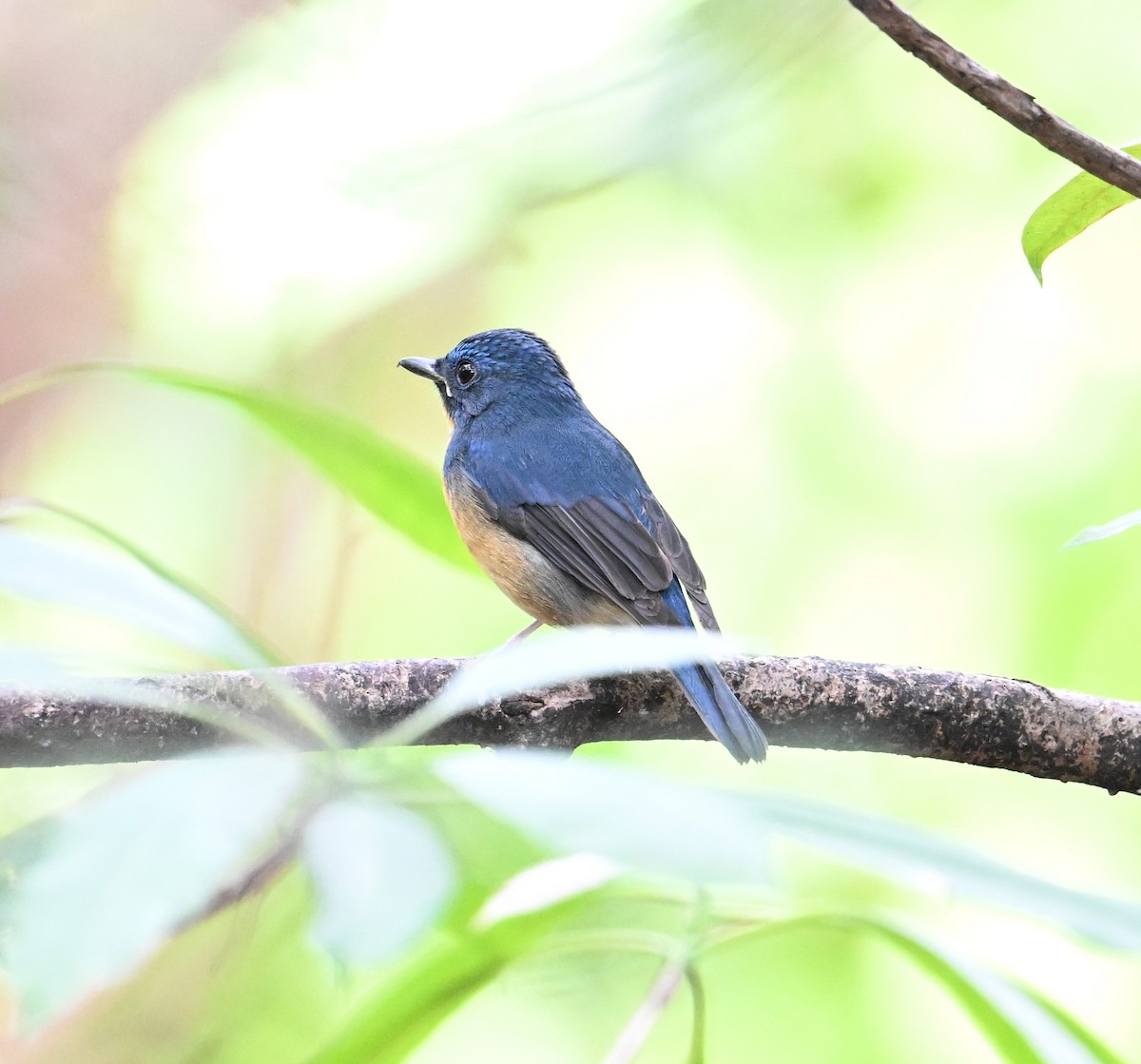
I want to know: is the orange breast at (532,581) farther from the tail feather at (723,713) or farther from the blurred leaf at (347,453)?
the blurred leaf at (347,453)

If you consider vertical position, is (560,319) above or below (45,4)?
below

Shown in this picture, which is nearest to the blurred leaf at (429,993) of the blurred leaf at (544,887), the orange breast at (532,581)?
the blurred leaf at (544,887)

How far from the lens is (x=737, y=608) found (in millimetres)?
5066

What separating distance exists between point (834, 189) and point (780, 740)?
3.30 metres

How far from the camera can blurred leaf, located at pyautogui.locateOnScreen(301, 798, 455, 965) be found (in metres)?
0.53

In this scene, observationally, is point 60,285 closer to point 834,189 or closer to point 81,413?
point 81,413

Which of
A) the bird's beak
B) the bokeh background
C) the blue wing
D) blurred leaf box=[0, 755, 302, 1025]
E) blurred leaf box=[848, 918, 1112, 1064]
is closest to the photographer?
blurred leaf box=[0, 755, 302, 1025]

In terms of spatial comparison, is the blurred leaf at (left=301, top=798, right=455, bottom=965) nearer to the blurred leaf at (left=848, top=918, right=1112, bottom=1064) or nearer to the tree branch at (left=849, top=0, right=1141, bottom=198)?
the blurred leaf at (left=848, top=918, right=1112, bottom=1064)

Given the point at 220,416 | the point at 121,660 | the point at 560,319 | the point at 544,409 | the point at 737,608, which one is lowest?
the point at 121,660

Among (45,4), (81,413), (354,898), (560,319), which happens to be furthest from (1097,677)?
(45,4)

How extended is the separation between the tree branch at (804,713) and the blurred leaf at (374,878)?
133 cm

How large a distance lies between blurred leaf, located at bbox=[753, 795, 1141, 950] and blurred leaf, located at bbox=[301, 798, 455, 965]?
0.49 feet

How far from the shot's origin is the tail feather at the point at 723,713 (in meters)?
2.41

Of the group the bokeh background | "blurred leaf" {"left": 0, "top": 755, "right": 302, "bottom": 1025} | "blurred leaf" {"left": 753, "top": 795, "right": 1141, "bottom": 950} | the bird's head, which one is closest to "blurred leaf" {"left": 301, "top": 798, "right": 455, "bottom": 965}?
"blurred leaf" {"left": 0, "top": 755, "right": 302, "bottom": 1025}
